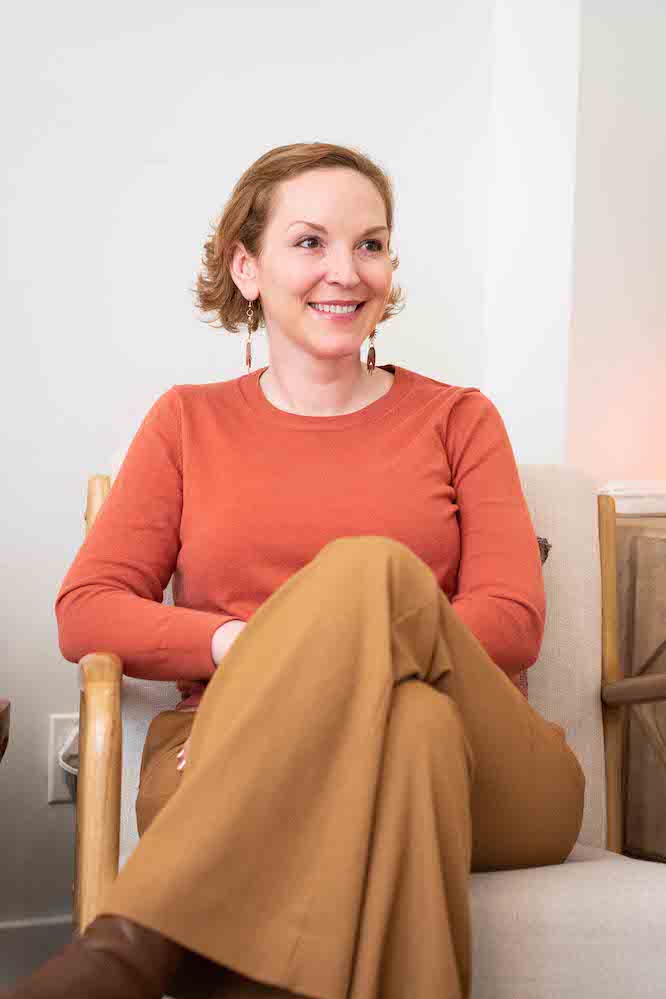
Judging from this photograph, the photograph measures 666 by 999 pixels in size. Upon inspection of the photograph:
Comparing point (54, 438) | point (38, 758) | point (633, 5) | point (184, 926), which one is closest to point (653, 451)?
point (633, 5)

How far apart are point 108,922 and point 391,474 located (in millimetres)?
741

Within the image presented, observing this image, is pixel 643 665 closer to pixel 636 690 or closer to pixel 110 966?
pixel 636 690

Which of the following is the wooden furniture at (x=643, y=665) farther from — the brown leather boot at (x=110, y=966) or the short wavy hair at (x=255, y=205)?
the brown leather boot at (x=110, y=966)

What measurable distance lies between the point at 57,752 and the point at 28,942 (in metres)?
0.34

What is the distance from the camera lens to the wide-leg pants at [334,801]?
88cm

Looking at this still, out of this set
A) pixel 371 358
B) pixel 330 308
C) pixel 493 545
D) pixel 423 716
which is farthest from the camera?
pixel 371 358

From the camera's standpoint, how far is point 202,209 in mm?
1989

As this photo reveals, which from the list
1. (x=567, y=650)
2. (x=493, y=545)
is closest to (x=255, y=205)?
(x=493, y=545)

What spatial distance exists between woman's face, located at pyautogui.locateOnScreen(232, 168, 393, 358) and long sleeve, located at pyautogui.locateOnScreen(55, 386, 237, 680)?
206 mm

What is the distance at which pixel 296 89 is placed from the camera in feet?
6.68

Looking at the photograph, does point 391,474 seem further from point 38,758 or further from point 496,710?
point 38,758

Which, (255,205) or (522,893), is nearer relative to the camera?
(522,893)

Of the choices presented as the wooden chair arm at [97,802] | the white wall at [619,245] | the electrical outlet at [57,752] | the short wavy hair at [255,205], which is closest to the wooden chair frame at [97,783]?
the wooden chair arm at [97,802]

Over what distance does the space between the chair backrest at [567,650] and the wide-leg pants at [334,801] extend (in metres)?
0.50
